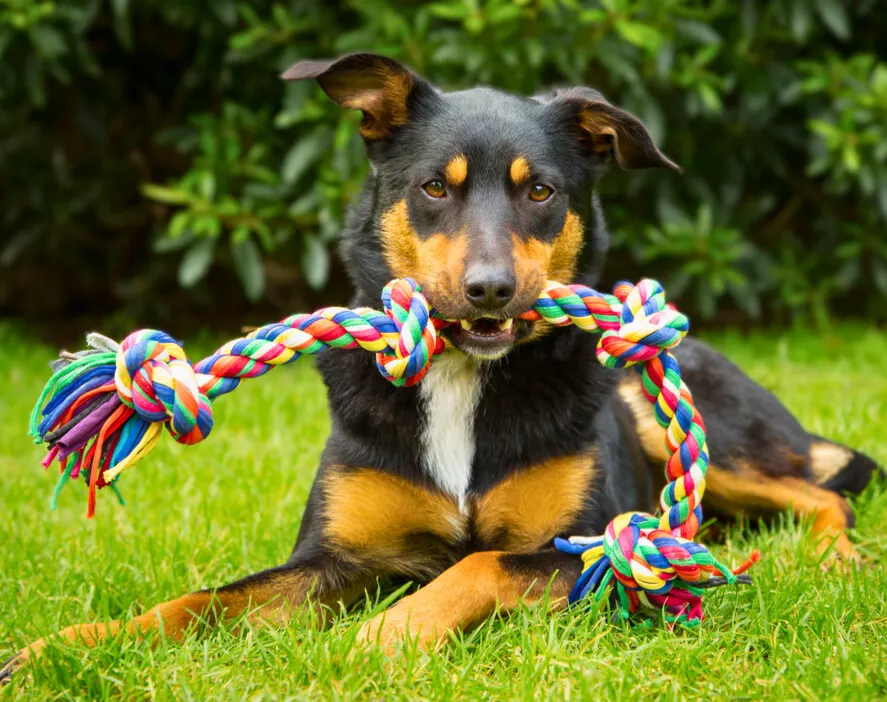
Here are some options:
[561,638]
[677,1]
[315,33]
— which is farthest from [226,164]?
[561,638]

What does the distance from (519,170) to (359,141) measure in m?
3.64

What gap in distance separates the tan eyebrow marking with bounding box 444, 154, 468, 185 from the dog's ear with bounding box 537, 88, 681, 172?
442mm

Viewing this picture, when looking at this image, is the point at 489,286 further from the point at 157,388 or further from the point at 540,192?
the point at 157,388

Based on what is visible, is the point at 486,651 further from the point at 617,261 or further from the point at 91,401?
the point at 617,261

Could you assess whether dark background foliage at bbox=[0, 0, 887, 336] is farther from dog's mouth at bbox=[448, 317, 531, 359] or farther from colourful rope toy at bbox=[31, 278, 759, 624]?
colourful rope toy at bbox=[31, 278, 759, 624]

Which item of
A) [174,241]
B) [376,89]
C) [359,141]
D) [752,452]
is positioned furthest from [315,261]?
[752,452]

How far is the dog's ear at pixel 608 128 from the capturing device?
10.9ft

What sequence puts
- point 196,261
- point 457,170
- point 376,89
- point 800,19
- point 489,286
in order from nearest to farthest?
point 489,286, point 457,170, point 376,89, point 800,19, point 196,261

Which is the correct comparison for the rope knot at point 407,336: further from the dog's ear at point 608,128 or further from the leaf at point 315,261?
the leaf at point 315,261

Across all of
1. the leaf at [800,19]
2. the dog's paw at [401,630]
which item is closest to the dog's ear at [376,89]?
the dog's paw at [401,630]

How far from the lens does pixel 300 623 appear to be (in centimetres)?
291

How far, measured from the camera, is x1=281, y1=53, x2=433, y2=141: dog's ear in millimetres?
3350

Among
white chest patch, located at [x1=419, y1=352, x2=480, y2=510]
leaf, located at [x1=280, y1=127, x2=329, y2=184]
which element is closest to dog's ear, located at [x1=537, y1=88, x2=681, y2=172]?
white chest patch, located at [x1=419, y1=352, x2=480, y2=510]

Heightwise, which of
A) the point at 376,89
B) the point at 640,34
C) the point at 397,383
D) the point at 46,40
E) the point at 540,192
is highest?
the point at 46,40
